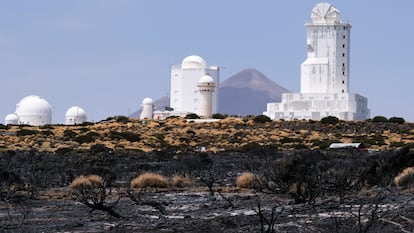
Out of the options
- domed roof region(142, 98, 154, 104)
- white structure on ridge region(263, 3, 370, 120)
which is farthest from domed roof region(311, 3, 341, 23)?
domed roof region(142, 98, 154, 104)

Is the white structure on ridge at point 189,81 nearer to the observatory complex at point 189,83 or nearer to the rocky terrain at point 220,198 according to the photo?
the observatory complex at point 189,83

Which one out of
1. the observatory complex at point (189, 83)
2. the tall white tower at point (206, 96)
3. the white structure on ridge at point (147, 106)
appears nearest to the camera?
the tall white tower at point (206, 96)

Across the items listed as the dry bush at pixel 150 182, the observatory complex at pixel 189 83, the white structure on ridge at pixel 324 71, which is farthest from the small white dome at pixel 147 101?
Answer: the dry bush at pixel 150 182

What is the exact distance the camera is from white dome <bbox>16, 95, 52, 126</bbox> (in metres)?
93.3

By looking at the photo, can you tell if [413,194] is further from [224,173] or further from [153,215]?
[224,173]

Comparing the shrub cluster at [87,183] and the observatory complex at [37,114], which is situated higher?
the observatory complex at [37,114]

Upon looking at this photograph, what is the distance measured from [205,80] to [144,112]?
35.2ft

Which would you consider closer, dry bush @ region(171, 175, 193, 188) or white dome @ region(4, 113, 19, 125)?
dry bush @ region(171, 175, 193, 188)

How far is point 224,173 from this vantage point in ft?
99.3

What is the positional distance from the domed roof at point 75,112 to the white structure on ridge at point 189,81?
1054 centimetres

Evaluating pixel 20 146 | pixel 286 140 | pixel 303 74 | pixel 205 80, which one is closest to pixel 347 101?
pixel 303 74

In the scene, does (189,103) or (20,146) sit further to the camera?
(189,103)

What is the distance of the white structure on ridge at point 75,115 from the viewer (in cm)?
9512

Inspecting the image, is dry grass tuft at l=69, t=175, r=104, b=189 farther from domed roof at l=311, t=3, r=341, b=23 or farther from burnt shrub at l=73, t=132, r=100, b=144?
domed roof at l=311, t=3, r=341, b=23
